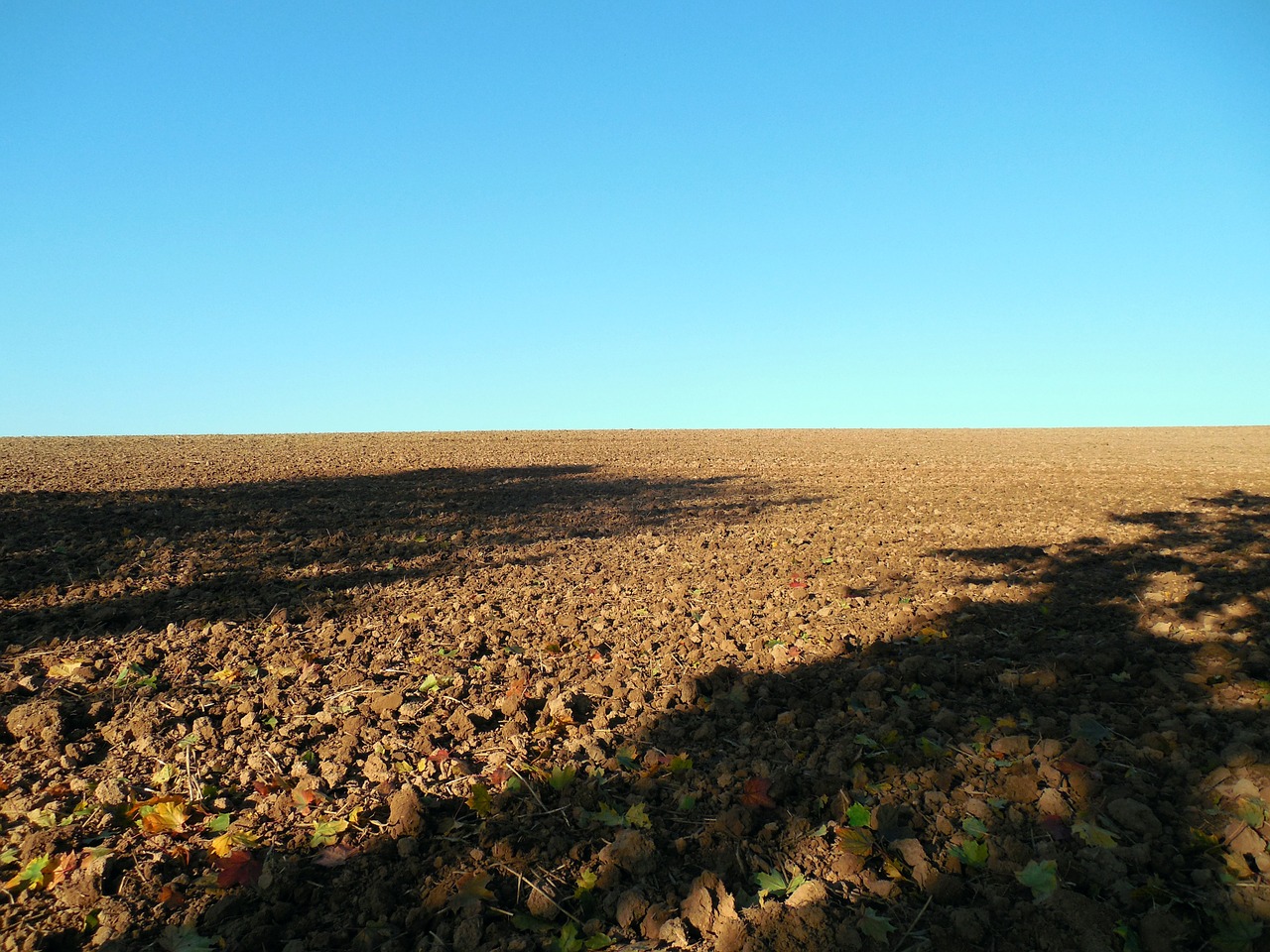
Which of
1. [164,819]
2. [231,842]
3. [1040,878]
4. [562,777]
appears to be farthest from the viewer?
[562,777]

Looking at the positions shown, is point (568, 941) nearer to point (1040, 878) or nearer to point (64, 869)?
point (1040, 878)

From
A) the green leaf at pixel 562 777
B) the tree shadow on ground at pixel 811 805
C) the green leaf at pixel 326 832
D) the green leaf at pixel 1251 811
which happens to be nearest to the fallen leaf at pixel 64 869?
the tree shadow on ground at pixel 811 805

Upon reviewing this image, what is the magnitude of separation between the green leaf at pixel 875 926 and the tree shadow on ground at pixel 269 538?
439 centimetres

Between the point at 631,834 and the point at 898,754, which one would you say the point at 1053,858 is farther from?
the point at 631,834

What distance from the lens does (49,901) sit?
2.60 meters

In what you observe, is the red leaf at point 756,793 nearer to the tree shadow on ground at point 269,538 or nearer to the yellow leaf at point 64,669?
the tree shadow on ground at point 269,538

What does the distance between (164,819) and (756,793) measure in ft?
7.59

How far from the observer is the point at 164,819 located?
9.84 ft

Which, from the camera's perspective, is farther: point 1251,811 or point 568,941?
Answer: point 1251,811

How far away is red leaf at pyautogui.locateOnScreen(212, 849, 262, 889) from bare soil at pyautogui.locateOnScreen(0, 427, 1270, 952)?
0.01 metres

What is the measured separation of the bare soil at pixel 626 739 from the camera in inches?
98.0

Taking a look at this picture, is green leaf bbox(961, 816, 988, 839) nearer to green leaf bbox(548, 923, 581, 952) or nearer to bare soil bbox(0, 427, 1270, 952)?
bare soil bbox(0, 427, 1270, 952)

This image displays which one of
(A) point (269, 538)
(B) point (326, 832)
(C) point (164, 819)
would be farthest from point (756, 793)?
(A) point (269, 538)

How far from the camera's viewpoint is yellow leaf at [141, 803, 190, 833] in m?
2.98
